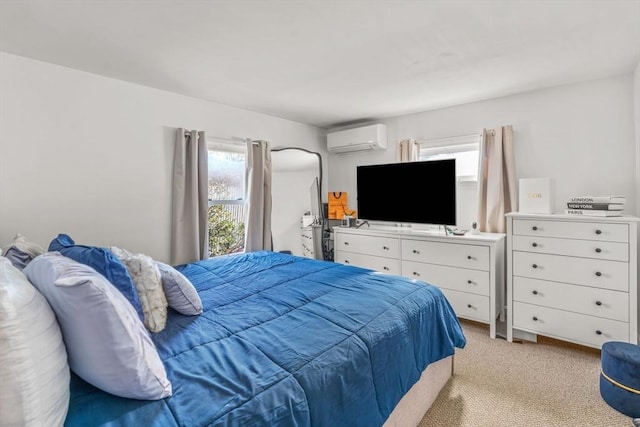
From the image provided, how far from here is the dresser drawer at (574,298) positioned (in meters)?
2.31

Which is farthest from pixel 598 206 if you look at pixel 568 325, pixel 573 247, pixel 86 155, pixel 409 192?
pixel 86 155

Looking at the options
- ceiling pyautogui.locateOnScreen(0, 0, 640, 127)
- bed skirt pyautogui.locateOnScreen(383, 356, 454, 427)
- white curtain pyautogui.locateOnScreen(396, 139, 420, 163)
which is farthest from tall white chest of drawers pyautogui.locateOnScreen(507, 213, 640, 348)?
white curtain pyautogui.locateOnScreen(396, 139, 420, 163)

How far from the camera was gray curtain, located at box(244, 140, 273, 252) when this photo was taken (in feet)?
11.8

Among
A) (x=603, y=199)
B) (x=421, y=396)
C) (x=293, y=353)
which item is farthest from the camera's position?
(x=603, y=199)

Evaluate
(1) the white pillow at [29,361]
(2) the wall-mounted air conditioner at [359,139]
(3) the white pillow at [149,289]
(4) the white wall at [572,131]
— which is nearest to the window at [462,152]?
(4) the white wall at [572,131]

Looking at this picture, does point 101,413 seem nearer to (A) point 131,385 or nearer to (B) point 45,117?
(A) point 131,385

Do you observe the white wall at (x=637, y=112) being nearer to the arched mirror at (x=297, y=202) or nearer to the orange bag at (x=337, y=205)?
the orange bag at (x=337, y=205)

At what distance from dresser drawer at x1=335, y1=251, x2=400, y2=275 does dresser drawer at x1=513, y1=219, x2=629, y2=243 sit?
125cm

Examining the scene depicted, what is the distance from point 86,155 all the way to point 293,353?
95.5 inches

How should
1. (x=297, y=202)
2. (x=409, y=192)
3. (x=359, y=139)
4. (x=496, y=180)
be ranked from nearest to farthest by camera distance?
(x=496, y=180), (x=409, y=192), (x=359, y=139), (x=297, y=202)

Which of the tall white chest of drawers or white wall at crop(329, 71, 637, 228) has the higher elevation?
white wall at crop(329, 71, 637, 228)

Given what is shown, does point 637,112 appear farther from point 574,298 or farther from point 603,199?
point 574,298

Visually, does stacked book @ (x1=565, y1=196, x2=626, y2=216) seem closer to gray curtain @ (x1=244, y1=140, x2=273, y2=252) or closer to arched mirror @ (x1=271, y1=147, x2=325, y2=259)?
arched mirror @ (x1=271, y1=147, x2=325, y2=259)

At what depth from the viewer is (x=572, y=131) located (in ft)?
9.49
